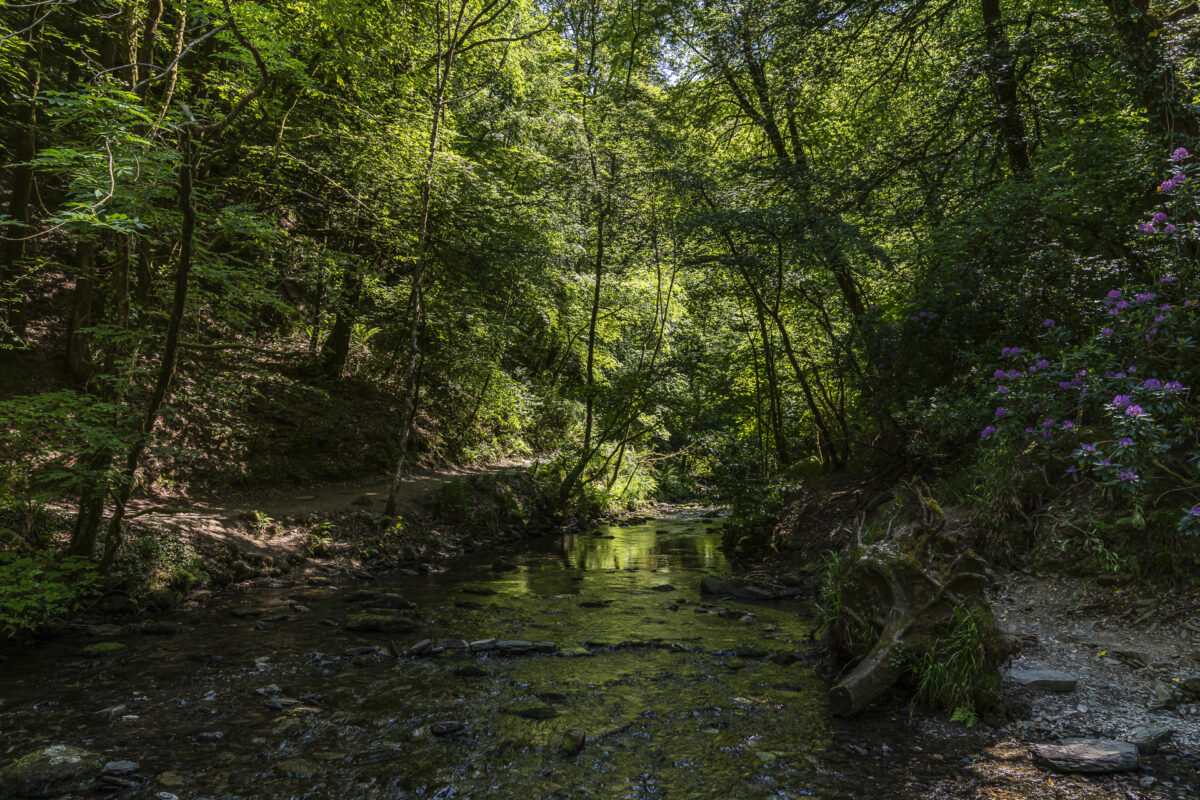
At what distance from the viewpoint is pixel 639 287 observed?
16469mm

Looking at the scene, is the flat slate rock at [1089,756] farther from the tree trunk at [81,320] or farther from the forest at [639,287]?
the tree trunk at [81,320]

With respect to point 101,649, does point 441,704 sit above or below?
below

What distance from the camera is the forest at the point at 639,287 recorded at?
16.3 feet

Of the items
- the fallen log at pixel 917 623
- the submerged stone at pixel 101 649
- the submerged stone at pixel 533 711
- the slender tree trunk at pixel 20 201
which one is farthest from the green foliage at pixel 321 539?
the fallen log at pixel 917 623

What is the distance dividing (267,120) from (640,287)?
9.53m

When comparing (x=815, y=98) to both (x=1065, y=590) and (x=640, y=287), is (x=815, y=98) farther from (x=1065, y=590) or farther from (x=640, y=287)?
(x=1065, y=590)

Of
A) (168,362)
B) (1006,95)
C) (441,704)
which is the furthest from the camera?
(1006,95)

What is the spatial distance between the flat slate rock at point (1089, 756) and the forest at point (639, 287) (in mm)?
263

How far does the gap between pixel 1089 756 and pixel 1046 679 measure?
0.93m

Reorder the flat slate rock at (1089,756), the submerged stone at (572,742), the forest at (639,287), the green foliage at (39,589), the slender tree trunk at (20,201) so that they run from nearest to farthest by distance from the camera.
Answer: the flat slate rock at (1089,756), the submerged stone at (572,742), the forest at (639,287), the green foliage at (39,589), the slender tree trunk at (20,201)

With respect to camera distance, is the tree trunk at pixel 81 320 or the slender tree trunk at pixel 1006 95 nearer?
the slender tree trunk at pixel 1006 95

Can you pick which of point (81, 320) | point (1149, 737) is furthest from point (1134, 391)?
point (81, 320)

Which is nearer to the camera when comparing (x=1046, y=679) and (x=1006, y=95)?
(x=1046, y=679)

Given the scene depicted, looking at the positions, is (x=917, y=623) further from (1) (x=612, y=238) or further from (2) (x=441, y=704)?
(1) (x=612, y=238)
